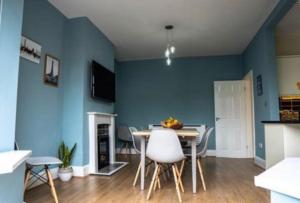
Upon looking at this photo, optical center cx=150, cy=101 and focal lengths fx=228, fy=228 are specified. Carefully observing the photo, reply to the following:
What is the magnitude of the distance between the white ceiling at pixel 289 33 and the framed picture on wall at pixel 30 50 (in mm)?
3766

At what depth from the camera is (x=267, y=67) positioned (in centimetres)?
404

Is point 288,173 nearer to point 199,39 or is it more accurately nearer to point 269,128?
point 269,128

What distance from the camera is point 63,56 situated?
3.93 m

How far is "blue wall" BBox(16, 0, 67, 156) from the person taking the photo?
296 centimetres

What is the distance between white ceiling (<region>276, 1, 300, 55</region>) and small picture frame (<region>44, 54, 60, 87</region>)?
3738 mm

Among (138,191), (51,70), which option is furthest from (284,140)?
(51,70)

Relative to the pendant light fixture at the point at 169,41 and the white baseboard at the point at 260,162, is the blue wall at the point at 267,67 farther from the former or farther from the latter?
the pendant light fixture at the point at 169,41

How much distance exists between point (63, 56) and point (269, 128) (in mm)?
3335

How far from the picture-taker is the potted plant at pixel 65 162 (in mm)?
3416

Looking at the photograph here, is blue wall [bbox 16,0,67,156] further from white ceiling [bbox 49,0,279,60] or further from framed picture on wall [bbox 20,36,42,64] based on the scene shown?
white ceiling [bbox 49,0,279,60]

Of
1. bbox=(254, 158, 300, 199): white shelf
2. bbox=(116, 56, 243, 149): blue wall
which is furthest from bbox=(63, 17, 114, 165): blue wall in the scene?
bbox=(254, 158, 300, 199): white shelf

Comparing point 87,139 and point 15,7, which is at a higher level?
point 15,7

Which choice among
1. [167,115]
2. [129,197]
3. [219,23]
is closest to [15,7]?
[129,197]

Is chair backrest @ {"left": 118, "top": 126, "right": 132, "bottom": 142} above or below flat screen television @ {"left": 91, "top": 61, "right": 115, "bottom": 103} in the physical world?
below
